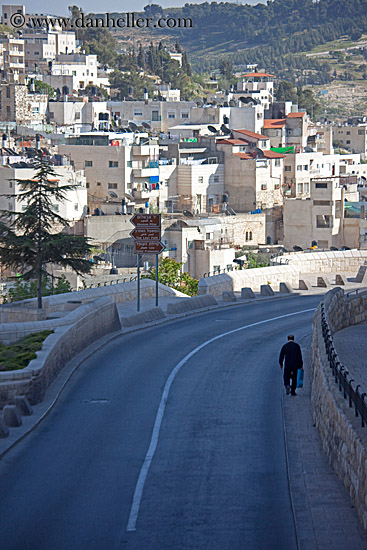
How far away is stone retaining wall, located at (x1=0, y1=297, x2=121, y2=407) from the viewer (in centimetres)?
1780

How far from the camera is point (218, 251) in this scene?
256ft

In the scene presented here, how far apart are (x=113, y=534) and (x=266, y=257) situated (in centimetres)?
6729

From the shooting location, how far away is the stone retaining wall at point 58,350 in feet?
58.4

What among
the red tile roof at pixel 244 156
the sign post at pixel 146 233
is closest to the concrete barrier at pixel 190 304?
the sign post at pixel 146 233

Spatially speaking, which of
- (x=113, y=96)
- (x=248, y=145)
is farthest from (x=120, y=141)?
(x=113, y=96)

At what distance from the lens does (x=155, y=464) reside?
48.0 ft

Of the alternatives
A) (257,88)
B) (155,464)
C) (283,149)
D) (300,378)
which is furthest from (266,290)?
(257,88)

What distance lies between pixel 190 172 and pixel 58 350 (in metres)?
73.1

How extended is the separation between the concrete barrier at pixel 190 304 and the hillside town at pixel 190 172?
1025 inches

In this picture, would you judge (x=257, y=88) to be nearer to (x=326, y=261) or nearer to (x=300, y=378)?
(x=326, y=261)

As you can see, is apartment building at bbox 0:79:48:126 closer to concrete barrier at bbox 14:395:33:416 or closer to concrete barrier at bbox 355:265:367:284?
concrete barrier at bbox 355:265:367:284

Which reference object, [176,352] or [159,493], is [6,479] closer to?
[159,493]

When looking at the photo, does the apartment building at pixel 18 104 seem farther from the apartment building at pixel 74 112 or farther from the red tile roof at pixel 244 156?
the red tile roof at pixel 244 156

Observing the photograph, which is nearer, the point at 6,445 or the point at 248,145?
the point at 6,445
